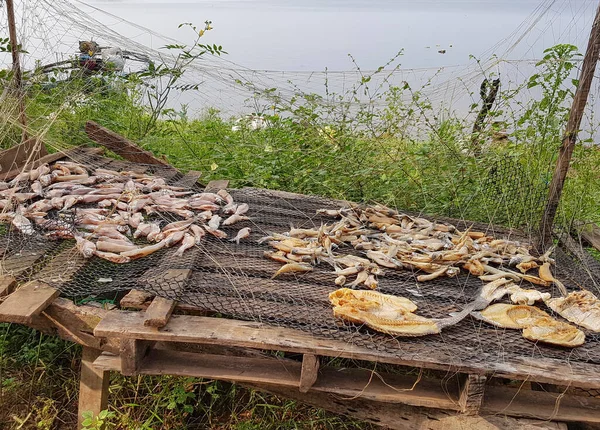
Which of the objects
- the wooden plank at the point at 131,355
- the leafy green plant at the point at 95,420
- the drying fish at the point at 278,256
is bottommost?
the leafy green plant at the point at 95,420

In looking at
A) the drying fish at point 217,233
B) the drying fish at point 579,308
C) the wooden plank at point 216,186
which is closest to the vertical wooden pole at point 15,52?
the wooden plank at point 216,186

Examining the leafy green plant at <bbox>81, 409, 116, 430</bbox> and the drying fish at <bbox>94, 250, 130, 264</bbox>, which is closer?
the leafy green plant at <bbox>81, 409, 116, 430</bbox>

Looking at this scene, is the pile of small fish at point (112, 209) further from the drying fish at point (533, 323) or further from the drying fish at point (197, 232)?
the drying fish at point (533, 323)

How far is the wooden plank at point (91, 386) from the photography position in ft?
12.3

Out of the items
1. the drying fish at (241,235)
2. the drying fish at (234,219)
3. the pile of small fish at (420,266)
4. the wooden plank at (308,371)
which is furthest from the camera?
the drying fish at (234,219)

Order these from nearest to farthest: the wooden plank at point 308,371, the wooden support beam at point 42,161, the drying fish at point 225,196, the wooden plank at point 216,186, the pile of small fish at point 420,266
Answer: the wooden plank at point 308,371 → the pile of small fish at point 420,266 → the drying fish at point 225,196 → the wooden support beam at point 42,161 → the wooden plank at point 216,186

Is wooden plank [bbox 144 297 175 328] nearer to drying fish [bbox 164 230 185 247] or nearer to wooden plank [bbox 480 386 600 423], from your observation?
drying fish [bbox 164 230 185 247]

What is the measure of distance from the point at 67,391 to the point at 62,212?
1503mm

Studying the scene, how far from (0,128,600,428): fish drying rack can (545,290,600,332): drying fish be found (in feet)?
0.35

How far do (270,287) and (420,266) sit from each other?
123cm

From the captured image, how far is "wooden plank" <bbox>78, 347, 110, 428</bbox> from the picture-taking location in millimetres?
3760

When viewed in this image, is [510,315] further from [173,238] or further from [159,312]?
[173,238]

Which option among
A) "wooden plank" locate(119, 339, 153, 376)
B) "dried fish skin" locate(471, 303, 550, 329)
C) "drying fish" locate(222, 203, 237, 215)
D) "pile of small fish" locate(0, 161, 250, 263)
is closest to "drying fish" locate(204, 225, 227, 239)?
"pile of small fish" locate(0, 161, 250, 263)

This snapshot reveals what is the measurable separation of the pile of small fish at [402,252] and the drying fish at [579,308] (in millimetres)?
198
